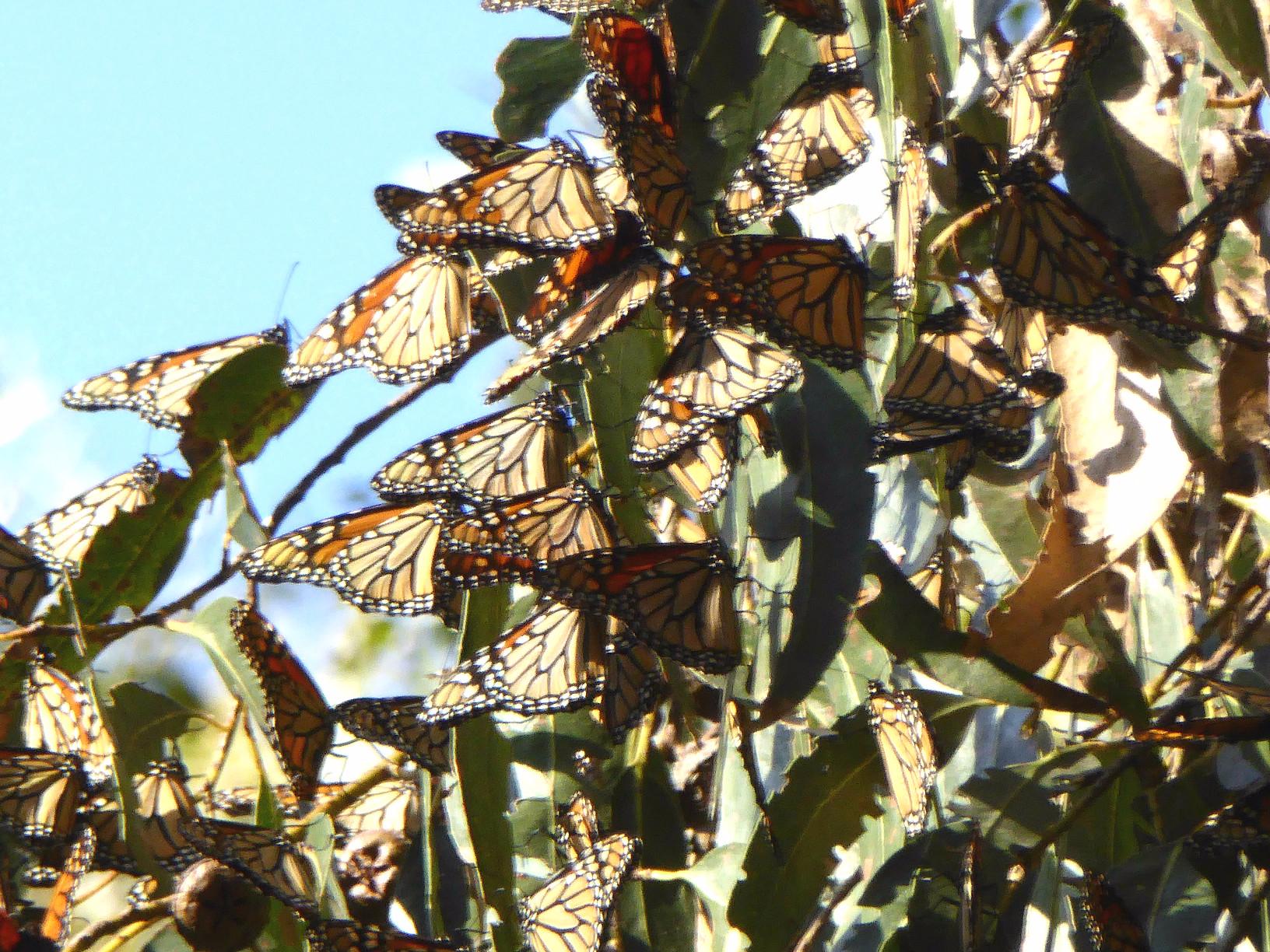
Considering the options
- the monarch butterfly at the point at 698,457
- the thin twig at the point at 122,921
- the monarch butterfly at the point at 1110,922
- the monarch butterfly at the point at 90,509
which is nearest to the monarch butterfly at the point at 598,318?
the monarch butterfly at the point at 698,457

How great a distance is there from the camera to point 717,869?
70.6 inches

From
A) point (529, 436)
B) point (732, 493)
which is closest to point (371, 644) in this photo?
point (529, 436)

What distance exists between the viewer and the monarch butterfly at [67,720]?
216 cm

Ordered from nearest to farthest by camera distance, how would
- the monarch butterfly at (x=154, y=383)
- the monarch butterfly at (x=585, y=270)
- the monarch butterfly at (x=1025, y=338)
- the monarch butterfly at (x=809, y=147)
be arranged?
1. the monarch butterfly at (x=585, y=270)
2. the monarch butterfly at (x=1025, y=338)
3. the monarch butterfly at (x=809, y=147)
4. the monarch butterfly at (x=154, y=383)

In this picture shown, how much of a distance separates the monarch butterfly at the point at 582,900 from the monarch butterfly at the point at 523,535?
429 millimetres

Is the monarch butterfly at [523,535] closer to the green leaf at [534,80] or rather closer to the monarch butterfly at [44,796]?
the green leaf at [534,80]


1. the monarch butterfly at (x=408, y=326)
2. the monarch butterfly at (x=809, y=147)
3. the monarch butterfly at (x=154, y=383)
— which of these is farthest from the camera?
the monarch butterfly at (x=154, y=383)

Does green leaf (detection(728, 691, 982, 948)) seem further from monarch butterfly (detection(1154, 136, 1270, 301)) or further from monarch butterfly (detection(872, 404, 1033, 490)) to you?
monarch butterfly (detection(1154, 136, 1270, 301))

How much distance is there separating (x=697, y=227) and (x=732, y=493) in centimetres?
34

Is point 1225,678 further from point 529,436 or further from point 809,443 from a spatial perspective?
point 529,436

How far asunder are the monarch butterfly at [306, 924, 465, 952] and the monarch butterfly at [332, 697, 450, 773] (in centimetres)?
26

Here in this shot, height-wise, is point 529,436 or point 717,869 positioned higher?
point 529,436

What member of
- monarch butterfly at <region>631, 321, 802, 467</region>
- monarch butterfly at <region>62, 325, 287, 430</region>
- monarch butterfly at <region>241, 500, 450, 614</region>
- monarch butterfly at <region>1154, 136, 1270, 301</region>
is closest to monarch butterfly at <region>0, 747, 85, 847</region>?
monarch butterfly at <region>241, 500, 450, 614</region>

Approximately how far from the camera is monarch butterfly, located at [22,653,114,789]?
216 cm
